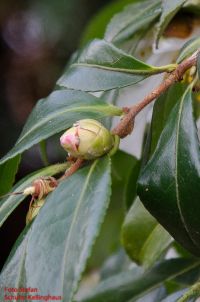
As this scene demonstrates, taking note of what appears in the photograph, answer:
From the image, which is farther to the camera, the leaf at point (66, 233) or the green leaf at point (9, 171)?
the green leaf at point (9, 171)

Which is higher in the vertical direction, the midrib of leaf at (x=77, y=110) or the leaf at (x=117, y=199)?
the midrib of leaf at (x=77, y=110)

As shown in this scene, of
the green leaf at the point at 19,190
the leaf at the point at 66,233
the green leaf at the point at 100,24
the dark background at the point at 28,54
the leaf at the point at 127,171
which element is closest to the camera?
the leaf at the point at 66,233

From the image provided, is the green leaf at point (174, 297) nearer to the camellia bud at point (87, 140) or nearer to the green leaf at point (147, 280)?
the green leaf at point (147, 280)

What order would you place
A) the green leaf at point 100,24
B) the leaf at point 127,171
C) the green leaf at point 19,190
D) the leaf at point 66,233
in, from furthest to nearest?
the green leaf at point 100,24
the leaf at point 127,171
the green leaf at point 19,190
the leaf at point 66,233

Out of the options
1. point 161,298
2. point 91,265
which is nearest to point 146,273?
point 161,298

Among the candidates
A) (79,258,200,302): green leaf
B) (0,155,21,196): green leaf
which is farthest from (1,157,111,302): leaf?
(79,258,200,302): green leaf

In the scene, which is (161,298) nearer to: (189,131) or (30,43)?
(189,131)

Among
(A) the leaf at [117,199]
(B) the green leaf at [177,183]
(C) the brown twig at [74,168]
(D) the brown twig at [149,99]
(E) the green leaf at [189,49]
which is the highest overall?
(E) the green leaf at [189,49]

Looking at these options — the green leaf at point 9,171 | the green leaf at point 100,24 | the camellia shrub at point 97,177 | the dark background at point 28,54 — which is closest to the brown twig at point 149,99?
the camellia shrub at point 97,177
